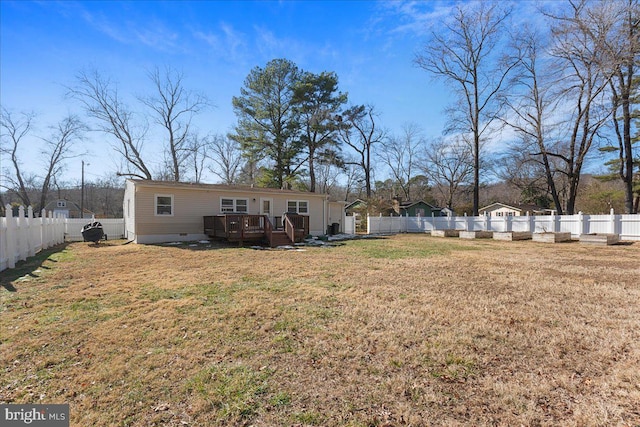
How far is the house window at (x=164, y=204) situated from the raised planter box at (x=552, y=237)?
18.2 m

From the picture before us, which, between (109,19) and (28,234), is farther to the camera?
(28,234)

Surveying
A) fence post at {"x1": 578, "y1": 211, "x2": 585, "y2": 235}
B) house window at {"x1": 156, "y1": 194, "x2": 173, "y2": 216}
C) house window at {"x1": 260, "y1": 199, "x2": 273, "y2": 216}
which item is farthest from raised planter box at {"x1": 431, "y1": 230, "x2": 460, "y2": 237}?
house window at {"x1": 156, "y1": 194, "x2": 173, "y2": 216}

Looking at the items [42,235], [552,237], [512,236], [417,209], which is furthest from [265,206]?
[417,209]

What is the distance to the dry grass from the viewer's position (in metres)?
2.32

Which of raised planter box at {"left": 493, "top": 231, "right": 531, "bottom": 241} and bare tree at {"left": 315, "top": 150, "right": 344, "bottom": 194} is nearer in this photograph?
raised planter box at {"left": 493, "top": 231, "right": 531, "bottom": 241}

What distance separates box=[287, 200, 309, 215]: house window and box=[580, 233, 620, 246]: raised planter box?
45.9 feet

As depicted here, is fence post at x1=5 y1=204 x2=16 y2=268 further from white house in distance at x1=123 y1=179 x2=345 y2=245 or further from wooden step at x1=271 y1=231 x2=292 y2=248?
wooden step at x1=271 y1=231 x2=292 y2=248

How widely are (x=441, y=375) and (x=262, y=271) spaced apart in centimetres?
543

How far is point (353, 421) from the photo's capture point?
217 cm

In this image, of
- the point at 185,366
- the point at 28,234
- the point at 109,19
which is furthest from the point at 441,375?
the point at 28,234

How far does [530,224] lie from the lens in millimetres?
18812

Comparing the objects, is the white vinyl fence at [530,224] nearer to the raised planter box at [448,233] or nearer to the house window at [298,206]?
the raised planter box at [448,233]

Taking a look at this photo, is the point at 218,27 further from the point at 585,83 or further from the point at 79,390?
the point at 585,83

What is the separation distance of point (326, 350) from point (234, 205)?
1356cm
